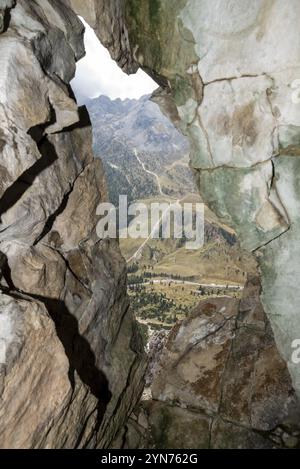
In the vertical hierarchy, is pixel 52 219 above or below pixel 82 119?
below

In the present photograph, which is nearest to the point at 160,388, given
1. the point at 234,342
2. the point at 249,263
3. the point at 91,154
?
the point at 234,342

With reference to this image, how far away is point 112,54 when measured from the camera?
592 inches

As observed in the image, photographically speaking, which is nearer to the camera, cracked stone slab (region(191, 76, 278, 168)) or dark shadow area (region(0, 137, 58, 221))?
dark shadow area (region(0, 137, 58, 221))

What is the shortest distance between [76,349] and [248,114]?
894 centimetres

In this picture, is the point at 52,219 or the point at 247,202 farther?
the point at 247,202

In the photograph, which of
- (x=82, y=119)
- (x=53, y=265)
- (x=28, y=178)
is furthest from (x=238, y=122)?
(x=53, y=265)

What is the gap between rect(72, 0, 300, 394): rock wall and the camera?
10.8 m

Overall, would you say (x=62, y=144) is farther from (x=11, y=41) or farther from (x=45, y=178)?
(x=11, y=41)

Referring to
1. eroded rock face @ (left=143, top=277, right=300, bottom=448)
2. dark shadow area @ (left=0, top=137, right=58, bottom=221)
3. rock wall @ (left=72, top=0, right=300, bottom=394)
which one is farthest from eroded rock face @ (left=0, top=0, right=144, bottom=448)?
rock wall @ (left=72, top=0, right=300, bottom=394)

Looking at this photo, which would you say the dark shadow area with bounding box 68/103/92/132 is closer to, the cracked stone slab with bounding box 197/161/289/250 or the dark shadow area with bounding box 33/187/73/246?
the dark shadow area with bounding box 33/187/73/246

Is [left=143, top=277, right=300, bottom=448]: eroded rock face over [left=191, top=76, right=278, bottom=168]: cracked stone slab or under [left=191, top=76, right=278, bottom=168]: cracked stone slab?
under

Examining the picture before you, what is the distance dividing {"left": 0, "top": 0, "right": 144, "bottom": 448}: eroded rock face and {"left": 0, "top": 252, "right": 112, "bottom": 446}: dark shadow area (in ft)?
0.14

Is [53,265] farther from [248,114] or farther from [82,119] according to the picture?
[248,114]

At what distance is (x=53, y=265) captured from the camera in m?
10.9
